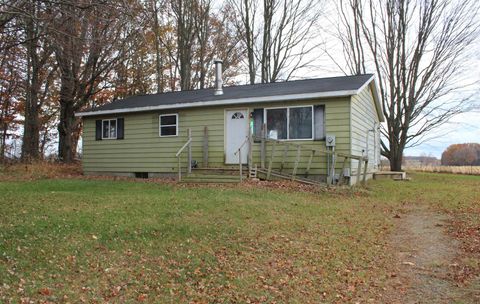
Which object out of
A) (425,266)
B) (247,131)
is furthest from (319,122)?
(425,266)

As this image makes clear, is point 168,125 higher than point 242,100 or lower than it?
lower

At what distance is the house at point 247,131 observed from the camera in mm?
12430

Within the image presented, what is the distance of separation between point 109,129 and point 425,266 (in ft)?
46.5

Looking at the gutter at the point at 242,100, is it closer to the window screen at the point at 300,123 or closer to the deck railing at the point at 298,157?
the window screen at the point at 300,123

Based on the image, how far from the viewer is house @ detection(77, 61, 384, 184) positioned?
12.4 m

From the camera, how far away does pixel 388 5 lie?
21.2 metres

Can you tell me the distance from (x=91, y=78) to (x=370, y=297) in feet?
61.5

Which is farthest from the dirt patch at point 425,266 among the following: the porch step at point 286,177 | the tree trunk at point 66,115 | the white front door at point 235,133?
the tree trunk at point 66,115

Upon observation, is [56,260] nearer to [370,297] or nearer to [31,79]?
[370,297]

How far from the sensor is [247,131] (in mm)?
13648

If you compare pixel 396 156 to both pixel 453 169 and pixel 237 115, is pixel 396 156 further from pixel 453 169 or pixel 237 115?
pixel 237 115

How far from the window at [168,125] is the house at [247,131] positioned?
0.12 ft

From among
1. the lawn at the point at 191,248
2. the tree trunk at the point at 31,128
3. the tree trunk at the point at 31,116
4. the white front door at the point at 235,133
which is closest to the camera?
the lawn at the point at 191,248

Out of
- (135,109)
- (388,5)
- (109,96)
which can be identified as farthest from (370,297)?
(109,96)
